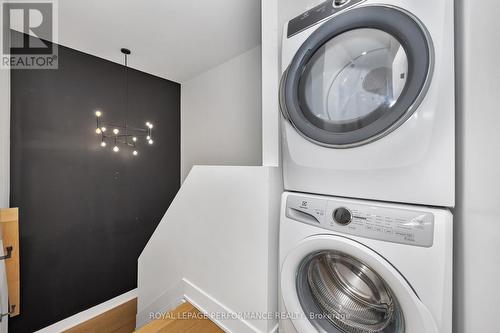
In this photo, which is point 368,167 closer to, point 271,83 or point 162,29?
point 271,83

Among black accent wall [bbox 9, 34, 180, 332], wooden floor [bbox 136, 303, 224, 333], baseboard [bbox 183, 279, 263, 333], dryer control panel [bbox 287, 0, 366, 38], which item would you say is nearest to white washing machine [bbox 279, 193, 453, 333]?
baseboard [bbox 183, 279, 263, 333]

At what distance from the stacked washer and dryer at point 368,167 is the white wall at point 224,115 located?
1.16 meters

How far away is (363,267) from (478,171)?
0.50 metres

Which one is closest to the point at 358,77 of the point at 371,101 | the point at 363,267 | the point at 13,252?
the point at 371,101

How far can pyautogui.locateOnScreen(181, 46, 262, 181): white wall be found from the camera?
209cm

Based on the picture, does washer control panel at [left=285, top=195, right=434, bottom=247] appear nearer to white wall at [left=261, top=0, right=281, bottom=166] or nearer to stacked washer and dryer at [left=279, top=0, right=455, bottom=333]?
stacked washer and dryer at [left=279, top=0, right=455, bottom=333]

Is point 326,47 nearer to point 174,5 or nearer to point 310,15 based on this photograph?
point 310,15

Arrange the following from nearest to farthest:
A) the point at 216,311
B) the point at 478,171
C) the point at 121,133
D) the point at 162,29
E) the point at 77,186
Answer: the point at 478,171, the point at 216,311, the point at 162,29, the point at 77,186, the point at 121,133

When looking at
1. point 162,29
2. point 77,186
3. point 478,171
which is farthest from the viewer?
point 77,186

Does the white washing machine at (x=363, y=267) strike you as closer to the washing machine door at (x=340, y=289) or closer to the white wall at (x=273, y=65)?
the washing machine door at (x=340, y=289)

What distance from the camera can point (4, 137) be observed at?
1597 millimetres

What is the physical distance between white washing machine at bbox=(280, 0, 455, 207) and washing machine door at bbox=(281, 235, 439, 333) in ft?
0.73

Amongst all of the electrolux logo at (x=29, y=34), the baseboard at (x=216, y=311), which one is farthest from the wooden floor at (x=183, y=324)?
the electrolux logo at (x=29, y=34)

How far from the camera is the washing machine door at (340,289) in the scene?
2.23ft
